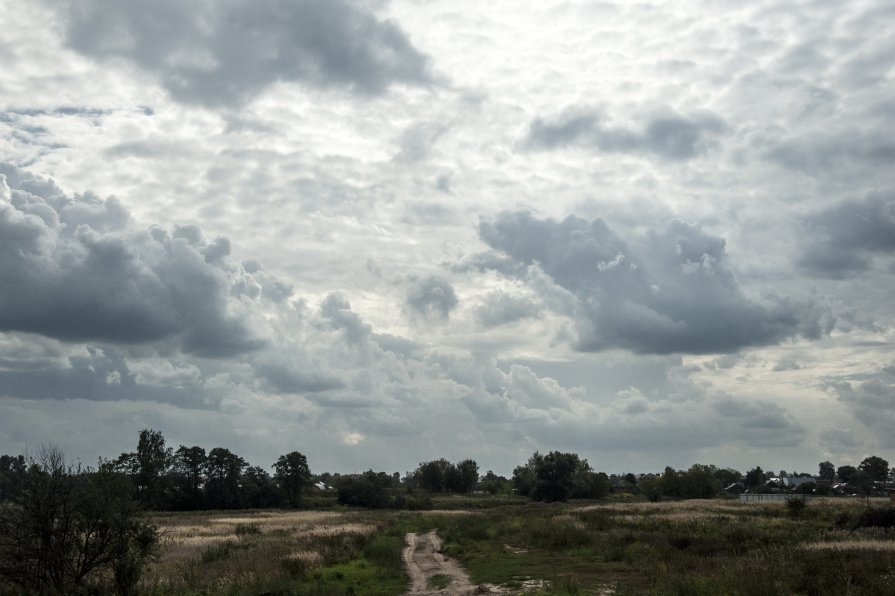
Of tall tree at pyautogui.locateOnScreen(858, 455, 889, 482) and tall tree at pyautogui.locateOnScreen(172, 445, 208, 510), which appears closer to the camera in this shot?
tall tree at pyautogui.locateOnScreen(172, 445, 208, 510)

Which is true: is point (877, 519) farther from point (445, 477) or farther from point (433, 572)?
point (445, 477)

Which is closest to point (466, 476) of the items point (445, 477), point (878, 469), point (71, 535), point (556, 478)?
point (445, 477)

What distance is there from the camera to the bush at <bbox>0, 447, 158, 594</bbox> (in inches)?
758

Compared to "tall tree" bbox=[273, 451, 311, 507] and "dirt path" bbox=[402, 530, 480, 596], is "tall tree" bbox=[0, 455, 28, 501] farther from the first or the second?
"tall tree" bbox=[273, 451, 311, 507]

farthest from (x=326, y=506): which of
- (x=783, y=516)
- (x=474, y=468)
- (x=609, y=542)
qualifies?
(x=609, y=542)

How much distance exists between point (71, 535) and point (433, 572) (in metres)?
13.7

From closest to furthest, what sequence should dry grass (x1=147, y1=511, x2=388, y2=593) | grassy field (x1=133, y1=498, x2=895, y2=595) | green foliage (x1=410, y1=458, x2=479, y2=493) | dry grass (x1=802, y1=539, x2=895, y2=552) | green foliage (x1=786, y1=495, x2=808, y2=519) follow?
grassy field (x1=133, y1=498, x2=895, y2=595)
dry grass (x1=147, y1=511, x2=388, y2=593)
dry grass (x1=802, y1=539, x2=895, y2=552)
green foliage (x1=786, y1=495, x2=808, y2=519)
green foliage (x1=410, y1=458, x2=479, y2=493)

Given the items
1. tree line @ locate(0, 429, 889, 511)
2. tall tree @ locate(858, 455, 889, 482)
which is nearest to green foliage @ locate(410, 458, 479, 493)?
tree line @ locate(0, 429, 889, 511)

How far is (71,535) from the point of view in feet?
65.3

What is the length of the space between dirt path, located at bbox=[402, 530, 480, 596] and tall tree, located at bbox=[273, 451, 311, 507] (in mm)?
87253

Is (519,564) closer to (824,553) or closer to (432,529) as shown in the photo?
(824,553)

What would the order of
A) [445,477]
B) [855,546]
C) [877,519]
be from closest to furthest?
[855,546]
[877,519]
[445,477]

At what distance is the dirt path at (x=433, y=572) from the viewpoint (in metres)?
23.1

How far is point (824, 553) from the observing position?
2664 cm
